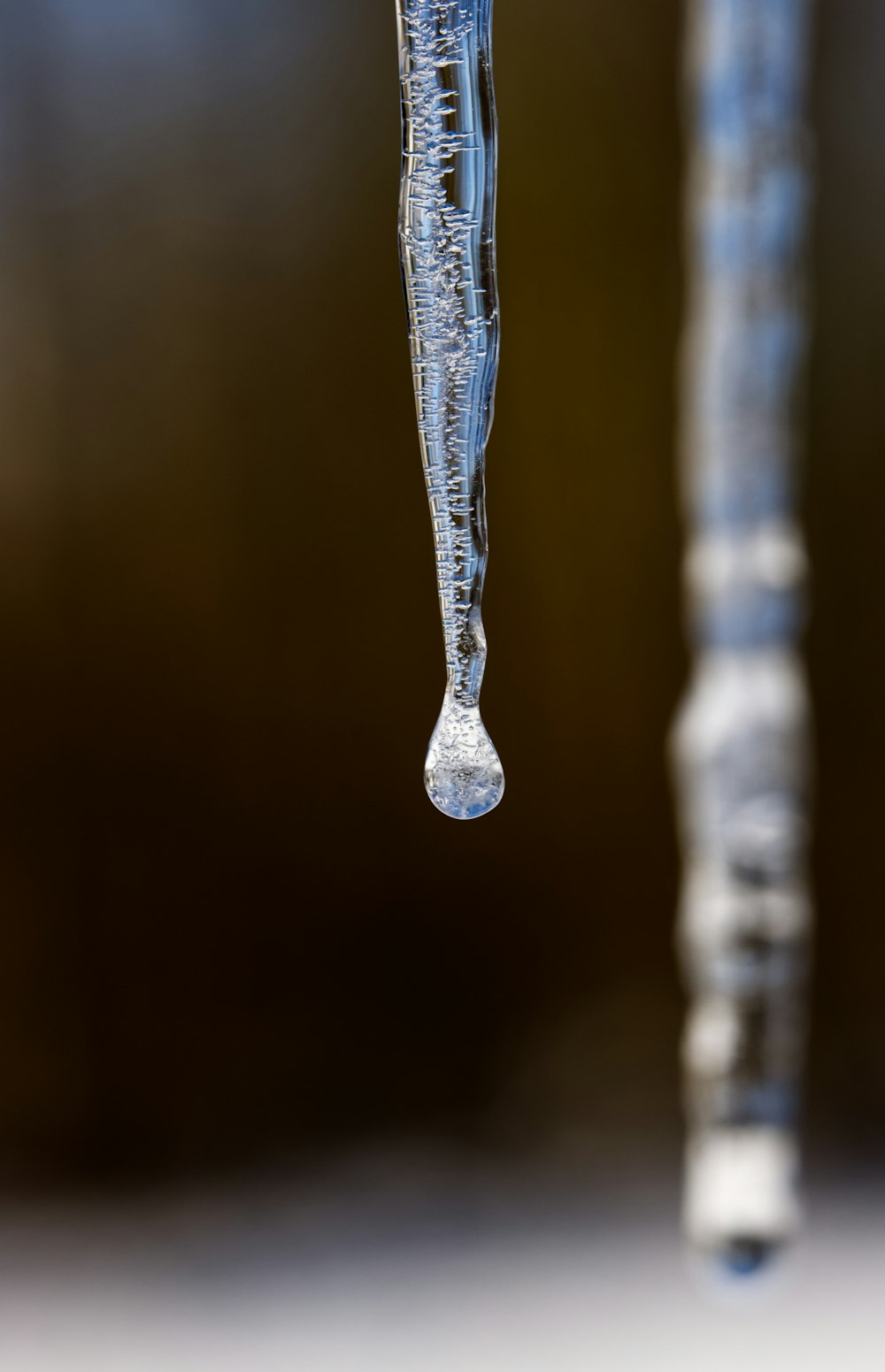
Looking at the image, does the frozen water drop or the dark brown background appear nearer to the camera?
the frozen water drop

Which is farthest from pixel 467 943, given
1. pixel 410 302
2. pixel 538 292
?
pixel 410 302

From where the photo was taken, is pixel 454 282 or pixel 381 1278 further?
pixel 381 1278

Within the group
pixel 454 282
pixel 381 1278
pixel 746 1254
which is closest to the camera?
pixel 454 282

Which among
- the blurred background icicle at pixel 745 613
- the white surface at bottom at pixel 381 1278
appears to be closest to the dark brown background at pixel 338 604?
the white surface at bottom at pixel 381 1278

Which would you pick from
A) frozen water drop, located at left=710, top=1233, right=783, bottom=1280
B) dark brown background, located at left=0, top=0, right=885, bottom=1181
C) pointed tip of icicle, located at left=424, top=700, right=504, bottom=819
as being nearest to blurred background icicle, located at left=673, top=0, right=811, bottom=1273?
frozen water drop, located at left=710, top=1233, right=783, bottom=1280

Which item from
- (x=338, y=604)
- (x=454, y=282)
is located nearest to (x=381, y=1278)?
(x=338, y=604)

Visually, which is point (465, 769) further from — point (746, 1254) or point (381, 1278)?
point (381, 1278)

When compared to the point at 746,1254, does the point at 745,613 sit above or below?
above

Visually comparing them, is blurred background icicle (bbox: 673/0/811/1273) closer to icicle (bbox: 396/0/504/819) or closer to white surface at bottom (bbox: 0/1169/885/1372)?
icicle (bbox: 396/0/504/819)
